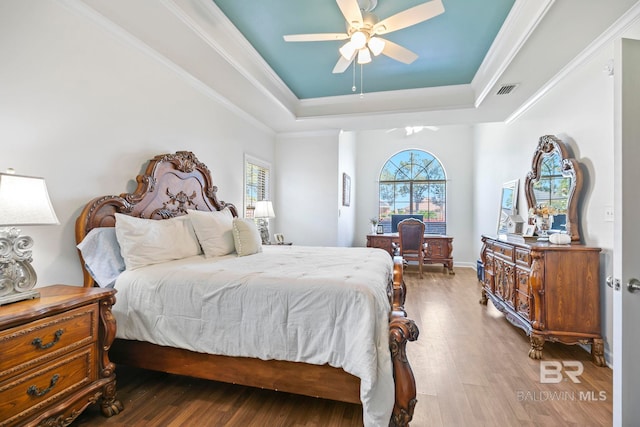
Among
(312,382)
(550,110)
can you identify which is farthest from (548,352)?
(550,110)

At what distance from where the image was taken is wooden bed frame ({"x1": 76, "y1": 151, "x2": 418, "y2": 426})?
5.12 feet

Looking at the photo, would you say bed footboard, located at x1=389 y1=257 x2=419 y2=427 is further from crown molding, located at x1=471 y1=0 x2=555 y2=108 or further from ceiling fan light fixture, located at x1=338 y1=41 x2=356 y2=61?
crown molding, located at x1=471 y1=0 x2=555 y2=108

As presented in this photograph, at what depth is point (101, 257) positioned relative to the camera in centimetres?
211

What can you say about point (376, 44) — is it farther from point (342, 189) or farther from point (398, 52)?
point (342, 189)

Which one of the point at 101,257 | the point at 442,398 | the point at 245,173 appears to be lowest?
the point at 442,398

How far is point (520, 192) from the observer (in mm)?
4250

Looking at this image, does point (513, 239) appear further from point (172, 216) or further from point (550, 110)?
point (172, 216)

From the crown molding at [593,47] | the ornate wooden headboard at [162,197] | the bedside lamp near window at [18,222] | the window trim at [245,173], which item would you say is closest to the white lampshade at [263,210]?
the window trim at [245,173]

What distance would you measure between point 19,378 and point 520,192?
5.18 meters

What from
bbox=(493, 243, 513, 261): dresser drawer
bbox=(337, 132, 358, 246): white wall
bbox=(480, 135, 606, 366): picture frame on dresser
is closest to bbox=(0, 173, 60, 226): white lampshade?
bbox=(480, 135, 606, 366): picture frame on dresser

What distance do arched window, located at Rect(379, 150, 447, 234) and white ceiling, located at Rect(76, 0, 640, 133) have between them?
2585 mm

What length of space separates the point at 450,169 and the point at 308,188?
12.5 feet

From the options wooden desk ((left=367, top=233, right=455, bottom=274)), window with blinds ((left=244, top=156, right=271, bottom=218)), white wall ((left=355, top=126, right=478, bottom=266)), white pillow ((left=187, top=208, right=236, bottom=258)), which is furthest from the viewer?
white wall ((left=355, top=126, right=478, bottom=266))

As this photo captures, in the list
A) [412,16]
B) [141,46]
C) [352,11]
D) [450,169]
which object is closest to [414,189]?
[450,169]
